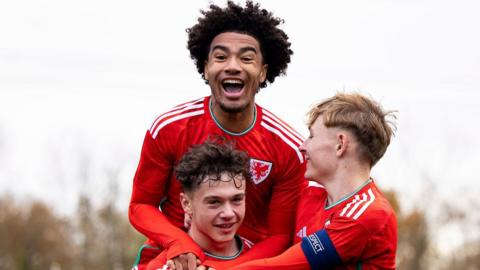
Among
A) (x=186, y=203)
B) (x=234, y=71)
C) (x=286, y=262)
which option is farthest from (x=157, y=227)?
(x=234, y=71)

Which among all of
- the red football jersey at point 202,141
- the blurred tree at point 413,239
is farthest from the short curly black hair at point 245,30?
the blurred tree at point 413,239

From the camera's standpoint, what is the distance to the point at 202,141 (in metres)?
6.05

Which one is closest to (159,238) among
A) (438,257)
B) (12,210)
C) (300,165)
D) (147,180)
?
(147,180)

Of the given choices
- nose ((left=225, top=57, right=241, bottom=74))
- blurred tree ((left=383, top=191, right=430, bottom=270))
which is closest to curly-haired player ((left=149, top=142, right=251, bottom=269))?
nose ((left=225, top=57, right=241, bottom=74))

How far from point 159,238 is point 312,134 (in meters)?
1.32

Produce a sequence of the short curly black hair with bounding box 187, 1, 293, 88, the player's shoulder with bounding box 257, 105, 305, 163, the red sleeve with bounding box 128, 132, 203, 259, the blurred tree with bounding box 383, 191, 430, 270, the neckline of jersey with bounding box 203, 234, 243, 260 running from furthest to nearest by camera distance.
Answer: the blurred tree with bounding box 383, 191, 430, 270
the short curly black hair with bounding box 187, 1, 293, 88
the player's shoulder with bounding box 257, 105, 305, 163
the red sleeve with bounding box 128, 132, 203, 259
the neckline of jersey with bounding box 203, 234, 243, 260

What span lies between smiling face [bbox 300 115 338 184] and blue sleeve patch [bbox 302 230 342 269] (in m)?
0.55

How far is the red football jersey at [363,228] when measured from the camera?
16.8 feet

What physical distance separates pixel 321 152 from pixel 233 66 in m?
0.96

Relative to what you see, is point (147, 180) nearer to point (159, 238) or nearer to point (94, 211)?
point (159, 238)

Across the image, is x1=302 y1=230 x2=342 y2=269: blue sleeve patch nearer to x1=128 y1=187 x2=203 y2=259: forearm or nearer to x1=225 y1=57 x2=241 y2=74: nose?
x1=128 y1=187 x2=203 y2=259: forearm

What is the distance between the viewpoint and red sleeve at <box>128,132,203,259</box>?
5.93 m

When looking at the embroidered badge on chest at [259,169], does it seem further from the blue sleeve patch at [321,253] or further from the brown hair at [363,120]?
the blue sleeve patch at [321,253]

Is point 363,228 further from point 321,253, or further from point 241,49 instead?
point 241,49
